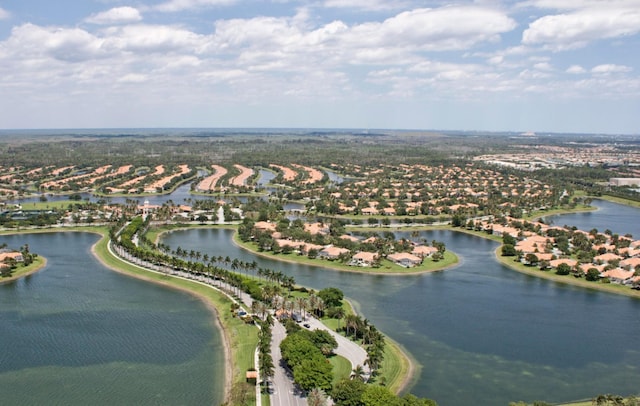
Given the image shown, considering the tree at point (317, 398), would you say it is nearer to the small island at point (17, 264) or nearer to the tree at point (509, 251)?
the small island at point (17, 264)

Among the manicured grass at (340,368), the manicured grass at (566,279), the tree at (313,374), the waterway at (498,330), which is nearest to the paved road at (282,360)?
the manicured grass at (340,368)

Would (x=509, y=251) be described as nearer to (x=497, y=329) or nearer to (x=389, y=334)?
(x=497, y=329)

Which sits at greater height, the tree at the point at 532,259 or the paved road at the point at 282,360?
the tree at the point at 532,259

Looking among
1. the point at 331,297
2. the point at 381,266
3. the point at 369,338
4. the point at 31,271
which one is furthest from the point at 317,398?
the point at 31,271

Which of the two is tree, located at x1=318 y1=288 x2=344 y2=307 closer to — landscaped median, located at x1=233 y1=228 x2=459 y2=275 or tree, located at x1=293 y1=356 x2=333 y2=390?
tree, located at x1=293 y1=356 x2=333 y2=390

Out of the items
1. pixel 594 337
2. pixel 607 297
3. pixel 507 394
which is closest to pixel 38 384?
pixel 507 394

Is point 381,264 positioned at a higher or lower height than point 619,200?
lower

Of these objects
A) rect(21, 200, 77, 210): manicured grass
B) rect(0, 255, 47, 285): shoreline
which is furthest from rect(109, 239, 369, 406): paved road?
rect(21, 200, 77, 210): manicured grass
